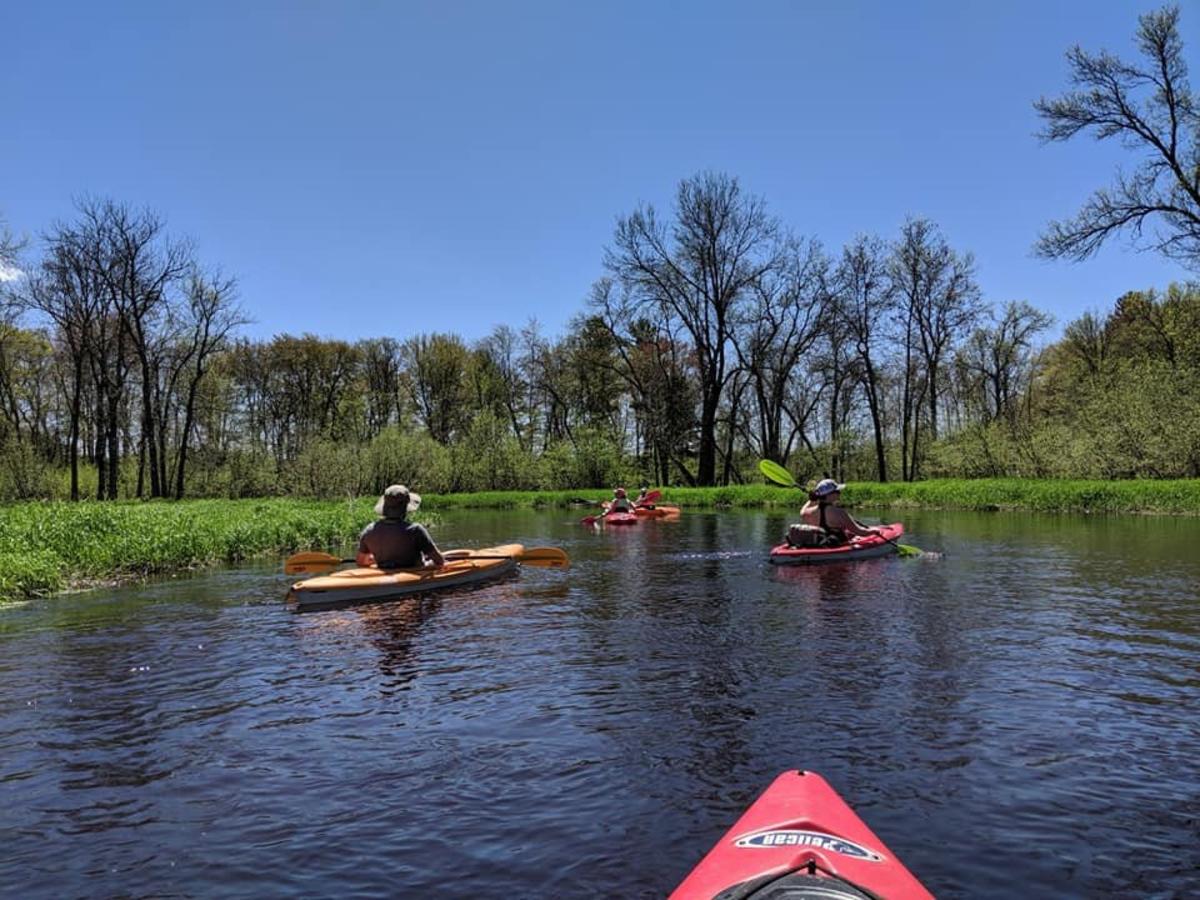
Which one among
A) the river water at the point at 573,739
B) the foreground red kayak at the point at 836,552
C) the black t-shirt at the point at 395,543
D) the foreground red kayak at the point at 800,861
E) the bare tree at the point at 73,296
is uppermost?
the bare tree at the point at 73,296

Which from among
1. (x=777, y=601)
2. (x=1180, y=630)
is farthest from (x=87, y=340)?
(x=1180, y=630)

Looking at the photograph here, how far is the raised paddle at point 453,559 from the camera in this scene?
13.0 metres

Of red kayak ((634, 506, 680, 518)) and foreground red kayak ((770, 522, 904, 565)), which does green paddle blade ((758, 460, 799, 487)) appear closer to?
foreground red kayak ((770, 522, 904, 565))

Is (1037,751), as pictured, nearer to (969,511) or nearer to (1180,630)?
(1180,630)

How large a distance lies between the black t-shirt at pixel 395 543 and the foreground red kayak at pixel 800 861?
28.4ft

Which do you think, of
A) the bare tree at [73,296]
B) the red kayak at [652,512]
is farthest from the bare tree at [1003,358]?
the bare tree at [73,296]

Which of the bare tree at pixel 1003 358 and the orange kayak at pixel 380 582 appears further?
the bare tree at pixel 1003 358

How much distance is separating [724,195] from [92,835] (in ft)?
132

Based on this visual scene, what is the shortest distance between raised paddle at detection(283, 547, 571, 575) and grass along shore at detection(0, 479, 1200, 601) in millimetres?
2566

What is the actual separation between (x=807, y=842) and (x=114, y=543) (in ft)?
44.0

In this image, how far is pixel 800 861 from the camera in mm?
3074

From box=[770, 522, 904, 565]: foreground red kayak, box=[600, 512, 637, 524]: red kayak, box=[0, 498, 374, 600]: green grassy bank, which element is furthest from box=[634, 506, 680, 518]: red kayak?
box=[770, 522, 904, 565]: foreground red kayak

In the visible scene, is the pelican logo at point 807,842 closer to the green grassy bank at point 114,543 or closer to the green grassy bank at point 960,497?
the green grassy bank at point 114,543

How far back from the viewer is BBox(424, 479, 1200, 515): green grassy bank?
984 inches
